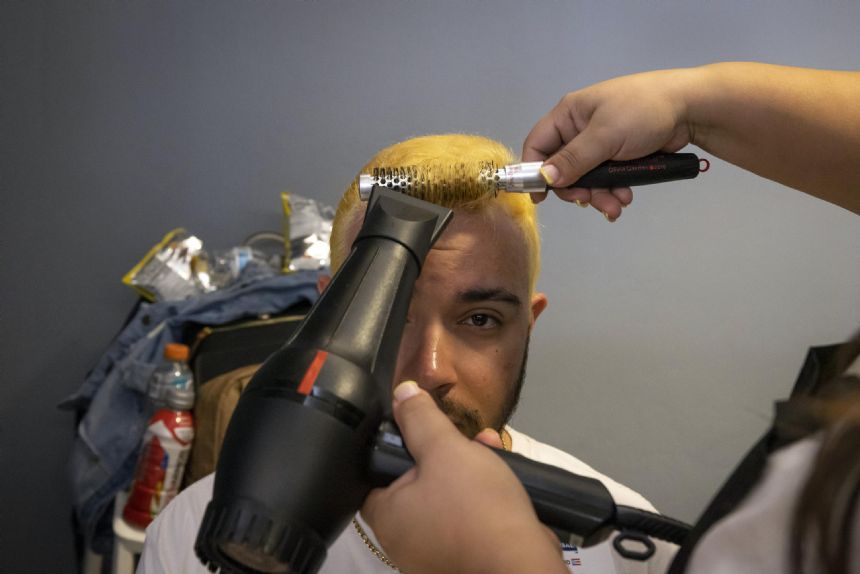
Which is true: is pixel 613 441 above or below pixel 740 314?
below

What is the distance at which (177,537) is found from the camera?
101 cm

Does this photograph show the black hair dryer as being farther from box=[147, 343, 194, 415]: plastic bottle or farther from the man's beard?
box=[147, 343, 194, 415]: plastic bottle

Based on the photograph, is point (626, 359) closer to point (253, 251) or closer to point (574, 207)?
point (574, 207)

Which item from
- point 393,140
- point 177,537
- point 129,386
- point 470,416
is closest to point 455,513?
point 470,416

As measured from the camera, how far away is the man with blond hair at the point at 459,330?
99cm

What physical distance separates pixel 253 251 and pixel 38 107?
0.79 meters

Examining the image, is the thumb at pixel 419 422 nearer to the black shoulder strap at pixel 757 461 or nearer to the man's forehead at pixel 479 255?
the black shoulder strap at pixel 757 461

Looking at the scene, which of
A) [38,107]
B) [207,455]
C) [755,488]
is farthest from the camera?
[38,107]

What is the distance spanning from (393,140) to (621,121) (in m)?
1.33

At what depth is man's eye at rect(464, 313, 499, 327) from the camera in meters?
1.07

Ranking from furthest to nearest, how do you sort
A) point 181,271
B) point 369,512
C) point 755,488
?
point 181,271 → point 369,512 → point 755,488

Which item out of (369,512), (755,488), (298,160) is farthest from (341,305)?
(298,160)

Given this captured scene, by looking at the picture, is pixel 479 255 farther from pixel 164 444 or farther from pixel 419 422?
pixel 164 444

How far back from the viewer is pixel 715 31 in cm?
191
